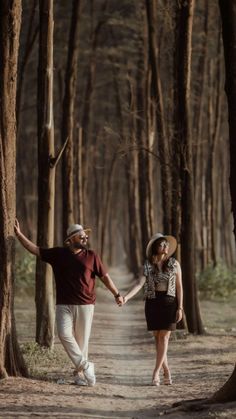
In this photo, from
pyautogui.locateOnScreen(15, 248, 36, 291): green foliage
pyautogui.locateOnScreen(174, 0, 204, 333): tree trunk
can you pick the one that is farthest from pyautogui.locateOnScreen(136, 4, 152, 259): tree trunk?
pyautogui.locateOnScreen(174, 0, 204, 333): tree trunk

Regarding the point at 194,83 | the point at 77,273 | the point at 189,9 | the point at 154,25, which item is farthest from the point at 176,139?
the point at 194,83

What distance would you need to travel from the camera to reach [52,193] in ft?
49.1

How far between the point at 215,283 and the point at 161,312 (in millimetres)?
18153

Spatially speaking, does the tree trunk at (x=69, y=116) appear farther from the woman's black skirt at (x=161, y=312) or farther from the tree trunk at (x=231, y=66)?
the tree trunk at (x=231, y=66)

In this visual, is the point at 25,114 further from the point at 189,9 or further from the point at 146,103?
the point at 189,9

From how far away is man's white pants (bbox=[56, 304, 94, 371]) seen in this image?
10562 mm

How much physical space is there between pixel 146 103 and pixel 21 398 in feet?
66.5

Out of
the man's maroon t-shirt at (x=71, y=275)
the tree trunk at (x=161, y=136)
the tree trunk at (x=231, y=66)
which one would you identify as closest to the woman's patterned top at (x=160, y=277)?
the man's maroon t-shirt at (x=71, y=275)

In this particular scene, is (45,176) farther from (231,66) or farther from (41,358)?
(231,66)

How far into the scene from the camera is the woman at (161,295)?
36.6ft

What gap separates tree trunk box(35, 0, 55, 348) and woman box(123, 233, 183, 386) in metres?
3.83

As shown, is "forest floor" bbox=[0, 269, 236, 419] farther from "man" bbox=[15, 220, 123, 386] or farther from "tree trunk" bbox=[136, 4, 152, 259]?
"tree trunk" bbox=[136, 4, 152, 259]

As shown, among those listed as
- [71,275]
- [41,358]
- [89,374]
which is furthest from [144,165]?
[89,374]

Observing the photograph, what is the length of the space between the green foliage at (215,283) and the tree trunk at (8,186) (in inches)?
719
